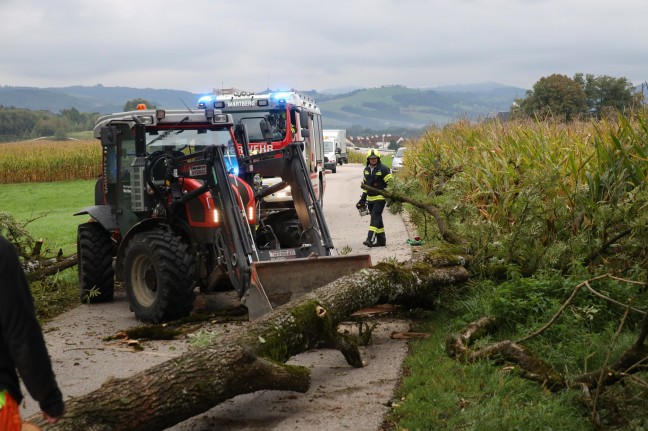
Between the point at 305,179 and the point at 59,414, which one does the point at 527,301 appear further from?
the point at 59,414

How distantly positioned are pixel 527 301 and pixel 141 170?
4986 mm

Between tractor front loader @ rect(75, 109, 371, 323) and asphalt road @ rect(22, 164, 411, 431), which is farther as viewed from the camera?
tractor front loader @ rect(75, 109, 371, 323)

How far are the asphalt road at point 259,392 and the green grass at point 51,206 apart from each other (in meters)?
7.85

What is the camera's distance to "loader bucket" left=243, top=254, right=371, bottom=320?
895 centimetres

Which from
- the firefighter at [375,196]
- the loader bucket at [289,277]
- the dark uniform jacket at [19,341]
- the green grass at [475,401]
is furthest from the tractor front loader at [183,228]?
the dark uniform jacket at [19,341]

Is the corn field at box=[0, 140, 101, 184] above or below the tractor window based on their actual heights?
below

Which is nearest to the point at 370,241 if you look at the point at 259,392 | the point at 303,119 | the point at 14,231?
the point at 303,119

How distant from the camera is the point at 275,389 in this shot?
22.0ft

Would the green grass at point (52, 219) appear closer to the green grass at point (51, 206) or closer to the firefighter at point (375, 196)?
the green grass at point (51, 206)

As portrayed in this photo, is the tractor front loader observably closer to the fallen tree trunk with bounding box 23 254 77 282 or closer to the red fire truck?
the fallen tree trunk with bounding box 23 254 77 282

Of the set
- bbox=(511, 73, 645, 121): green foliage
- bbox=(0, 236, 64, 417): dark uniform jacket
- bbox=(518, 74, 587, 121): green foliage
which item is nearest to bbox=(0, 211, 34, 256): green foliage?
bbox=(0, 236, 64, 417): dark uniform jacket

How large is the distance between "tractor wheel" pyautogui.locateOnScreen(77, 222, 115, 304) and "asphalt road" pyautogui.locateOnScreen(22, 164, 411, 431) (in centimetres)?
20

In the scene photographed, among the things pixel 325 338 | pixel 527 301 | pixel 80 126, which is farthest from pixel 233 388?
pixel 80 126

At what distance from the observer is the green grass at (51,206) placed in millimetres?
20775
